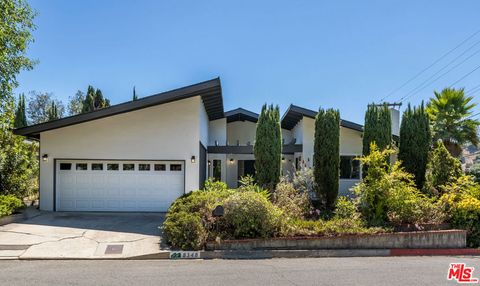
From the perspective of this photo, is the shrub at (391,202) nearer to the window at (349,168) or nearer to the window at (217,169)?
the window at (349,168)

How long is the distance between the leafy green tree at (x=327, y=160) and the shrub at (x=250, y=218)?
3879 millimetres

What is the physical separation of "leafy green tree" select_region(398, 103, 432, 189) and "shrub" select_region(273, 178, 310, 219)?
15.4 feet

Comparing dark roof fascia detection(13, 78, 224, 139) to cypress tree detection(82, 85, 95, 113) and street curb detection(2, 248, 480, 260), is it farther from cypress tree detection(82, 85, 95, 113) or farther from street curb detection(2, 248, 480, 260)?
cypress tree detection(82, 85, 95, 113)

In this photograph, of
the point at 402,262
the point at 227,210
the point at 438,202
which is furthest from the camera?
the point at 438,202

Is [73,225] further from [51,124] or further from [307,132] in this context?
[307,132]

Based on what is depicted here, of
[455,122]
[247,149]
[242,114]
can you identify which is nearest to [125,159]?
[247,149]

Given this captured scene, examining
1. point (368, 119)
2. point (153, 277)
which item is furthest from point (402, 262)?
point (368, 119)

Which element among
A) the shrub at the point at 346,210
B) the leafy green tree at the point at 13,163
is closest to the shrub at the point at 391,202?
the shrub at the point at 346,210

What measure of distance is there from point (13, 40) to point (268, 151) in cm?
922

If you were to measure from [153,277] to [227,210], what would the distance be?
3.06m

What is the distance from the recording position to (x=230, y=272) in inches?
259

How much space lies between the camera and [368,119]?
13.4m

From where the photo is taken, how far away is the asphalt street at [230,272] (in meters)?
5.95

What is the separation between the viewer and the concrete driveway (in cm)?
774
